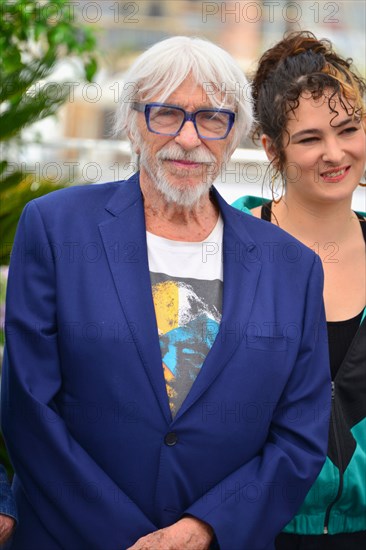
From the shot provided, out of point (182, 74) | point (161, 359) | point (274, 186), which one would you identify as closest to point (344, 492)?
point (161, 359)

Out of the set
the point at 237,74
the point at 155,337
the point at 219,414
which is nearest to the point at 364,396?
the point at 219,414

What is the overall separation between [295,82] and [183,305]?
100cm

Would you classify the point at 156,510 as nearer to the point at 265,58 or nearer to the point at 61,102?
the point at 265,58

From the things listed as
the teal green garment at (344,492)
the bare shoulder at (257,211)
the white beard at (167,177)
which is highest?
the white beard at (167,177)

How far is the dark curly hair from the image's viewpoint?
10.3ft

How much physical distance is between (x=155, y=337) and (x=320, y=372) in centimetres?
51

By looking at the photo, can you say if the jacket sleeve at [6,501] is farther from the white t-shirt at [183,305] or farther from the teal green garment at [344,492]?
the teal green garment at [344,492]

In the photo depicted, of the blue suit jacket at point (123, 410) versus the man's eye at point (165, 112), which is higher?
the man's eye at point (165, 112)

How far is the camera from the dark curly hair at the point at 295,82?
124 inches

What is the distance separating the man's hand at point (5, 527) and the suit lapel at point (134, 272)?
49cm

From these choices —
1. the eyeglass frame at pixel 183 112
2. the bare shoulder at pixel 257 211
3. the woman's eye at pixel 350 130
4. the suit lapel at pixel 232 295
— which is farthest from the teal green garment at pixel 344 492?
the eyeglass frame at pixel 183 112

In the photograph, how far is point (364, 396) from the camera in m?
3.00

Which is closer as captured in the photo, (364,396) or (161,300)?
(161,300)

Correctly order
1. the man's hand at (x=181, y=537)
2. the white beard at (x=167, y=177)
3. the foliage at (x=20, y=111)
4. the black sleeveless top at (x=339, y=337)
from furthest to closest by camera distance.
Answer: the foliage at (x=20, y=111)
the black sleeveless top at (x=339, y=337)
the white beard at (x=167, y=177)
the man's hand at (x=181, y=537)
